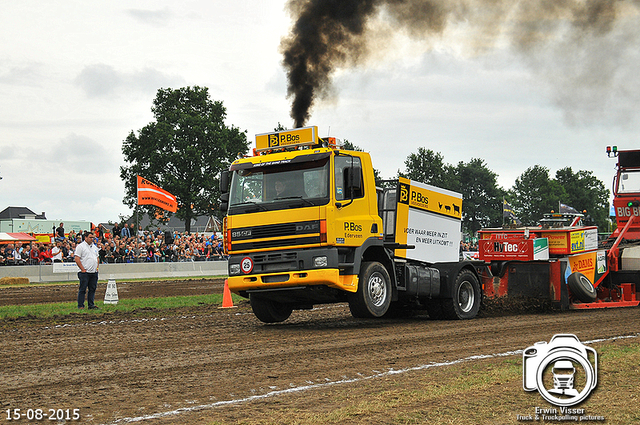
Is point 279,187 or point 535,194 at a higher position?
point 535,194

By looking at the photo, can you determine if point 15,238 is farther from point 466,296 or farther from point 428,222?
point 466,296

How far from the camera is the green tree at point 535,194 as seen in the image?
332 ft

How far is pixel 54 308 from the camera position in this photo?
16.4m

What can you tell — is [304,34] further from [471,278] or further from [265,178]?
[471,278]

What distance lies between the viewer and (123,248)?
32750 millimetres

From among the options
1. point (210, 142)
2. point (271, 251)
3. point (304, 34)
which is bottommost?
point (271, 251)

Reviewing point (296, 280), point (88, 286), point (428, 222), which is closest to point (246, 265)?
point (296, 280)

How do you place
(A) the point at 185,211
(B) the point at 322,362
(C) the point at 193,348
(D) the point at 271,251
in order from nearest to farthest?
(B) the point at 322,362 < (C) the point at 193,348 < (D) the point at 271,251 < (A) the point at 185,211

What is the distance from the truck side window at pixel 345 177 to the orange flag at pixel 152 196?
2213cm

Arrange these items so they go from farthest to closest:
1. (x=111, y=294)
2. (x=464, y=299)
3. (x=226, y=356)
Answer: (x=111, y=294), (x=464, y=299), (x=226, y=356)

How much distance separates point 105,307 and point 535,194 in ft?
318

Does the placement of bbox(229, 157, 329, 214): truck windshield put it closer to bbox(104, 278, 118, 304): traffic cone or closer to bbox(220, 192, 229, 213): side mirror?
bbox(220, 192, 229, 213): side mirror

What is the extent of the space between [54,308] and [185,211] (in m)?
43.7

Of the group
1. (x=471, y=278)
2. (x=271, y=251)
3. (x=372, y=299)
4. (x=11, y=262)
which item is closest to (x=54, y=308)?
(x=271, y=251)
